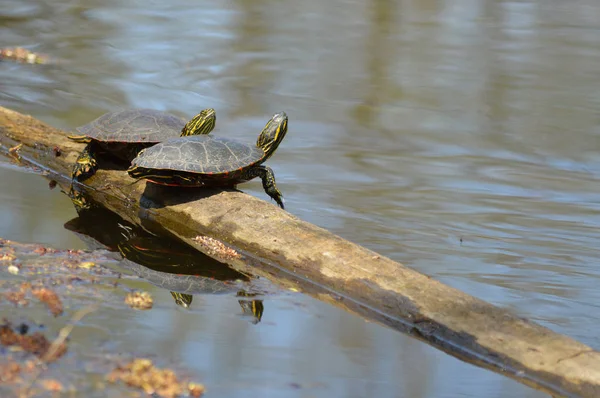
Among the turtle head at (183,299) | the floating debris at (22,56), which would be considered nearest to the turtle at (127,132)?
the turtle head at (183,299)

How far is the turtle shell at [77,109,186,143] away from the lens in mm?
5074

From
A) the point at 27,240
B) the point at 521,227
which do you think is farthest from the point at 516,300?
the point at 27,240

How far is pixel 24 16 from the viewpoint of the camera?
1216cm

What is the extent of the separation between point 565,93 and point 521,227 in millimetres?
4177

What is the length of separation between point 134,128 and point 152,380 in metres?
2.48

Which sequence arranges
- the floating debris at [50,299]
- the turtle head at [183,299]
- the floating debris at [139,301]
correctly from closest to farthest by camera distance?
the floating debris at [50,299]
the floating debris at [139,301]
the turtle head at [183,299]

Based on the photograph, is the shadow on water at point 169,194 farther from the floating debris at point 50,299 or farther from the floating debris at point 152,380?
the floating debris at point 152,380

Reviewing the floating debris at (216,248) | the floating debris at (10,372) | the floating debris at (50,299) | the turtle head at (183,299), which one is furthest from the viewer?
the floating debris at (216,248)

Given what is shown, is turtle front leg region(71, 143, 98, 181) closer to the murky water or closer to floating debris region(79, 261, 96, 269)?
the murky water

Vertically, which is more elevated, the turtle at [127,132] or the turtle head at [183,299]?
the turtle at [127,132]

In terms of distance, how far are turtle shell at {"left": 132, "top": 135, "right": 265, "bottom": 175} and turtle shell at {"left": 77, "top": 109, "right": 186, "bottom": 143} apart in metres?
0.42

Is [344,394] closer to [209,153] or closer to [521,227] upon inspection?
[209,153]

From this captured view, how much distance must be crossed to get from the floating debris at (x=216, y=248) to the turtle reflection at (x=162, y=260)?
0.15ft

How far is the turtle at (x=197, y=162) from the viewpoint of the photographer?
178 inches
